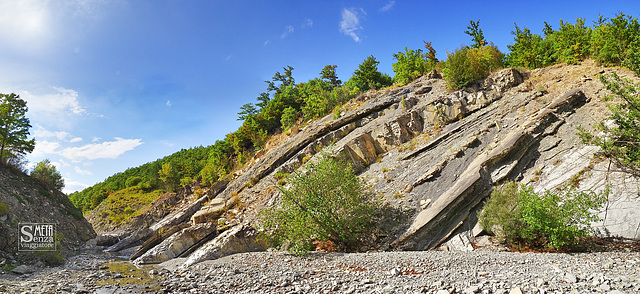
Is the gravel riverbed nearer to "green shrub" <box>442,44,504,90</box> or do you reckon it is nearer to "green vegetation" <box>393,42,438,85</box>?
"green shrub" <box>442,44,504,90</box>

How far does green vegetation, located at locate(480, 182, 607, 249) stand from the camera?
10.7 m

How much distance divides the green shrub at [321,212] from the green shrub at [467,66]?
18.1 m

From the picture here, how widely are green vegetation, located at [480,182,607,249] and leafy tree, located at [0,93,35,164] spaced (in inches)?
1705

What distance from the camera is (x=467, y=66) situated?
1077 inches

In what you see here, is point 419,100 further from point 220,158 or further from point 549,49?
point 220,158

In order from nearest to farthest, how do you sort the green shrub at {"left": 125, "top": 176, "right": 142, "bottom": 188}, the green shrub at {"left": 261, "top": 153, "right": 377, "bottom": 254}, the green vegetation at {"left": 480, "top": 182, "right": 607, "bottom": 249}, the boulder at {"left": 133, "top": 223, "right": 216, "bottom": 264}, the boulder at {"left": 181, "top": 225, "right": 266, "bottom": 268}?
the green vegetation at {"left": 480, "top": 182, "right": 607, "bottom": 249} < the green shrub at {"left": 261, "top": 153, "right": 377, "bottom": 254} < the boulder at {"left": 181, "top": 225, "right": 266, "bottom": 268} < the boulder at {"left": 133, "top": 223, "right": 216, "bottom": 264} < the green shrub at {"left": 125, "top": 176, "right": 142, "bottom": 188}

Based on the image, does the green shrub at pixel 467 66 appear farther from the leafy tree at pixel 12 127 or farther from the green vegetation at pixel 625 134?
the leafy tree at pixel 12 127

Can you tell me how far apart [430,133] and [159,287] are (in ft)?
72.3

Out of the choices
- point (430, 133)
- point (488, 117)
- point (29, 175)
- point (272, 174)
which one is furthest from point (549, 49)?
point (29, 175)

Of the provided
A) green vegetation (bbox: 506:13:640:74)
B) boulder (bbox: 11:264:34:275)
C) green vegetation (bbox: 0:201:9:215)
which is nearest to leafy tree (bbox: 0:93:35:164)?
green vegetation (bbox: 0:201:9:215)

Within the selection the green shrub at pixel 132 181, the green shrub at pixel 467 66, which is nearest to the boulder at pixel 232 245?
the green shrub at pixel 467 66

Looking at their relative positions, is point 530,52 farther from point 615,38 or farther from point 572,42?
point 615,38

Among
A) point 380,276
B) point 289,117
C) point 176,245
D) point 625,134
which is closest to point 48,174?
point 176,245

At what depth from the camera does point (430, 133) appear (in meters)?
24.3
